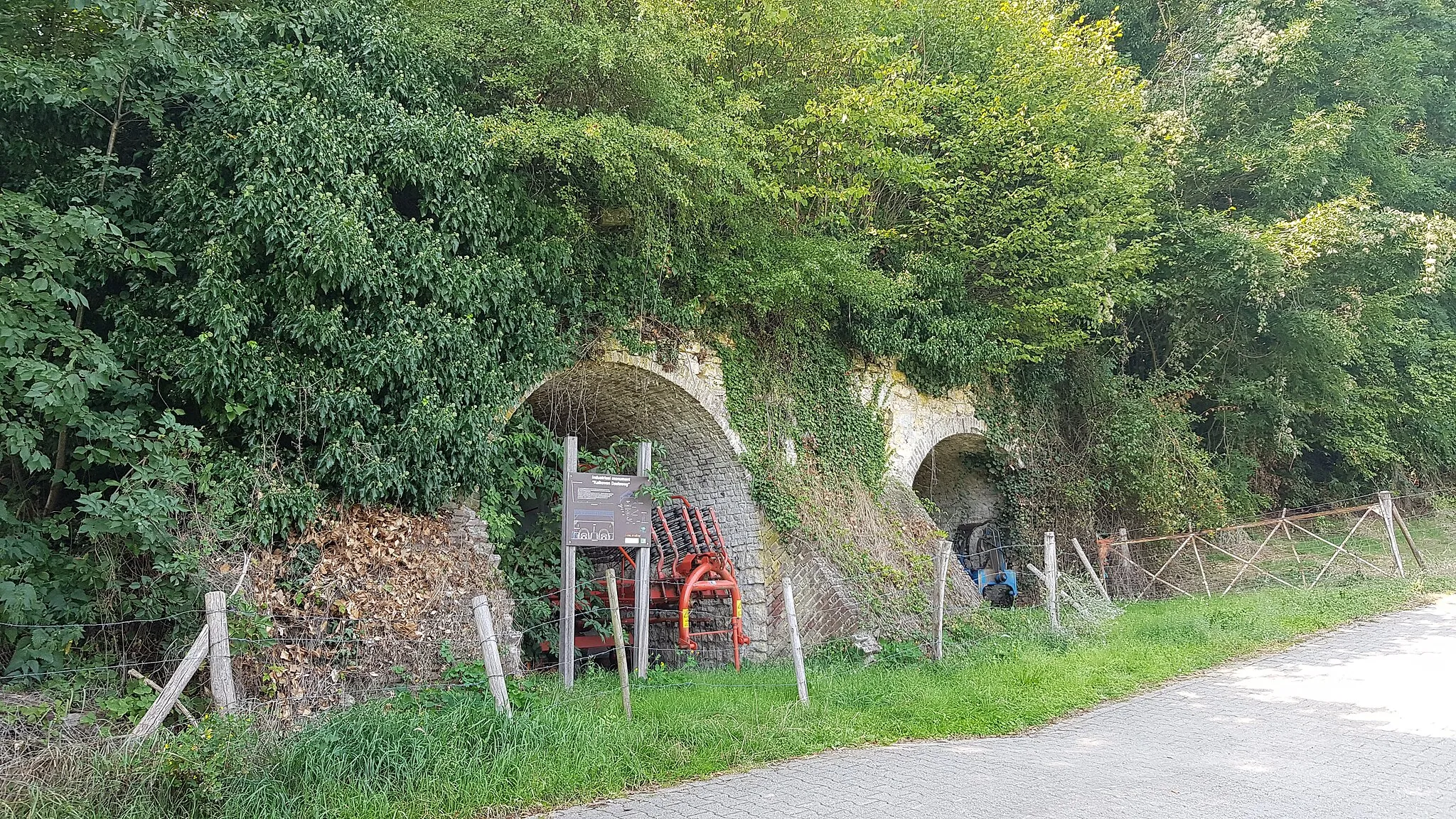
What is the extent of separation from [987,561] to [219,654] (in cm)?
1352

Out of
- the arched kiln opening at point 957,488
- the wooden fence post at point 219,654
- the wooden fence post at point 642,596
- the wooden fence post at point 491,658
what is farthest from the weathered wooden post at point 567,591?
the arched kiln opening at point 957,488

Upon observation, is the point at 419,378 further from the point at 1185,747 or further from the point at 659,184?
the point at 1185,747

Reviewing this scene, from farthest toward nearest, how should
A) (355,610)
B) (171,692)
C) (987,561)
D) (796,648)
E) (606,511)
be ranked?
(987,561) → (606,511) → (796,648) → (355,610) → (171,692)

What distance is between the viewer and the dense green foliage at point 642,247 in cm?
625

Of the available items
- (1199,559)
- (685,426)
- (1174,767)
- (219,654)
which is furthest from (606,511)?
(1199,559)

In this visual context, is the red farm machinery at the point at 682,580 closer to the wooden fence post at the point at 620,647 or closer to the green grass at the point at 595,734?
the green grass at the point at 595,734

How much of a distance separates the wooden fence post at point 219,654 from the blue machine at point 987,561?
11.7 meters

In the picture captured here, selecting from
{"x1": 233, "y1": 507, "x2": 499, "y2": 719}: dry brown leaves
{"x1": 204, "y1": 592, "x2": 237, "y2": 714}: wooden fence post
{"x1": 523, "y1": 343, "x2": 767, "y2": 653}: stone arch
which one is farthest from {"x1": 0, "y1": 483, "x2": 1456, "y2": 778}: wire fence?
{"x1": 523, "y1": 343, "x2": 767, "y2": 653}: stone arch

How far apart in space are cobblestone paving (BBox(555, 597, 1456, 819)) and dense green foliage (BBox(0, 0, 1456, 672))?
13.0 ft

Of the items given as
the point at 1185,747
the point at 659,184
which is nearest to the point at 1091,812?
the point at 1185,747

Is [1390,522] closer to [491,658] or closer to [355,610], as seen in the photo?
[491,658]

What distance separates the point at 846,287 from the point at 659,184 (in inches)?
126

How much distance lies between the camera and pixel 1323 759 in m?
5.71

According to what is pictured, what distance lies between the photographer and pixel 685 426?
420 inches
